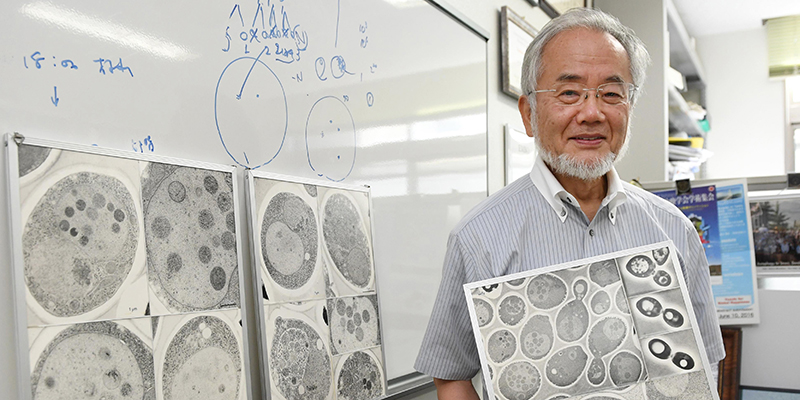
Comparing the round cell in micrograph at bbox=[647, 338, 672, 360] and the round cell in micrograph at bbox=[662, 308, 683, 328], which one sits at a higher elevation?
the round cell in micrograph at bbox=[662, 308, 683, 328]

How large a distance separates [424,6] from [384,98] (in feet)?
1.09

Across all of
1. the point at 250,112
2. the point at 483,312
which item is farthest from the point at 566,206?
the point at 250,112

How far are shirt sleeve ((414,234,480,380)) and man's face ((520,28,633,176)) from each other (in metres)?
0.27

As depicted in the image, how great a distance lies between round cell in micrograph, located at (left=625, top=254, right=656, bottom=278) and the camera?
0.91 meters

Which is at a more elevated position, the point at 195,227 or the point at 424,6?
the point at 424,6

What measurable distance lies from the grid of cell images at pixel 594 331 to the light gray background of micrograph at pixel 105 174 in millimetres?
493

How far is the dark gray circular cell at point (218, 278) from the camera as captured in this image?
0.96 m

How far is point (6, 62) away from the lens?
74cm

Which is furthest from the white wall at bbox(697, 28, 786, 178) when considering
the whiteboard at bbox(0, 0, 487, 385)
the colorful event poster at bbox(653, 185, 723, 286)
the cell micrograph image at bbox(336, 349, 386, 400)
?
the cell micrograph image at bbox(336, 349, 386, 400)

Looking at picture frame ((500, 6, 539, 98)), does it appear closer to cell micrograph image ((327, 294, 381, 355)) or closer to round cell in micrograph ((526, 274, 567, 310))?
cell micrograph image ((327, 294, 381, 355))

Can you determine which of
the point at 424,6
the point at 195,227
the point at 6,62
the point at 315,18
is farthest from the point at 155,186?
the point at 424,6

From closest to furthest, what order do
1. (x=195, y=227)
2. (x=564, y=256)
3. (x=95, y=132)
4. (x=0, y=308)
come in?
(x=0, y=308)
(x=95, y=132)
(x=195, y=227)
(x=564, y=256)

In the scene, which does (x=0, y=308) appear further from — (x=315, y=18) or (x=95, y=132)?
(x=315, y=18)

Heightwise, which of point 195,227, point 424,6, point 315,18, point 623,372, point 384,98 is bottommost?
point 623,372
